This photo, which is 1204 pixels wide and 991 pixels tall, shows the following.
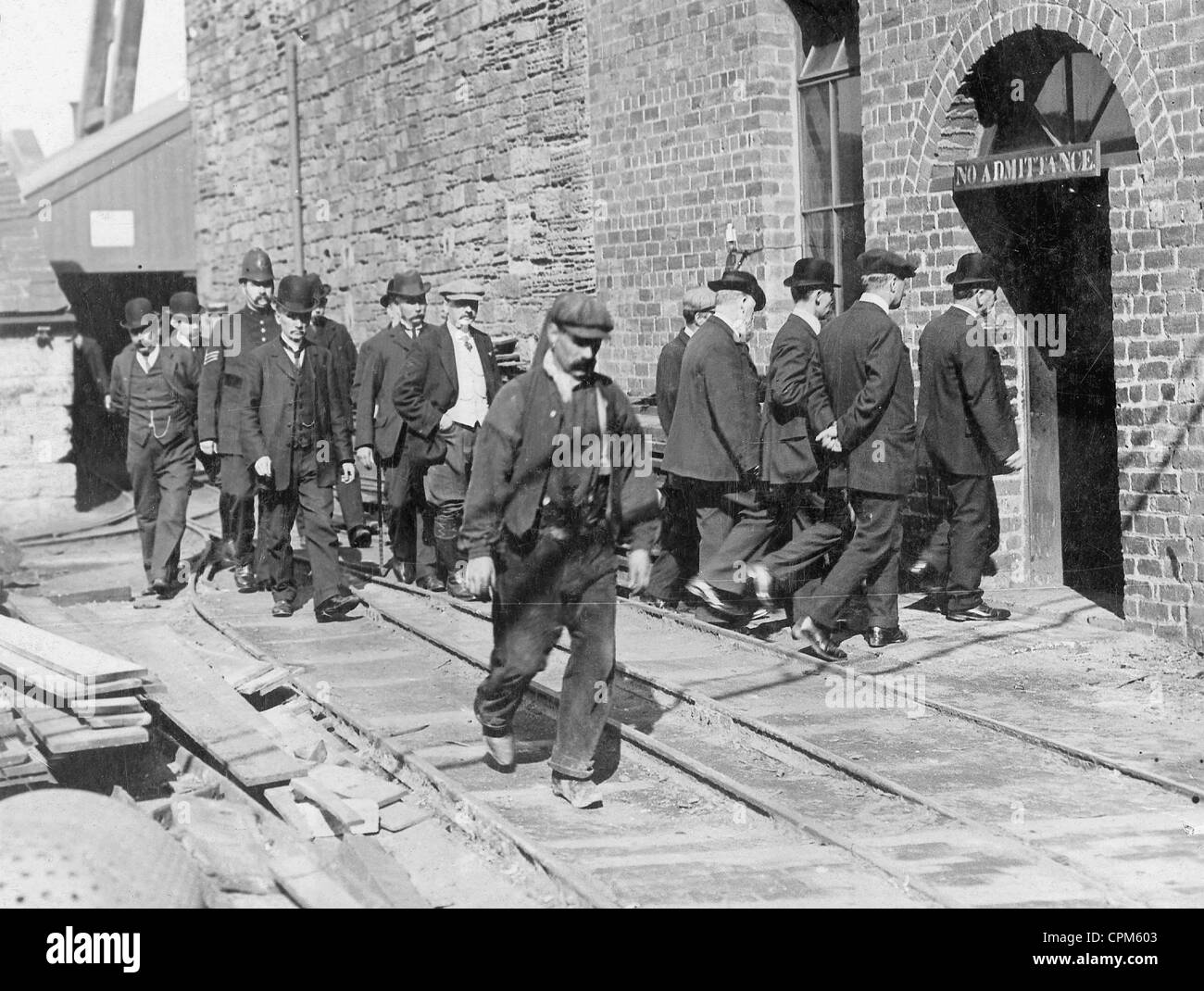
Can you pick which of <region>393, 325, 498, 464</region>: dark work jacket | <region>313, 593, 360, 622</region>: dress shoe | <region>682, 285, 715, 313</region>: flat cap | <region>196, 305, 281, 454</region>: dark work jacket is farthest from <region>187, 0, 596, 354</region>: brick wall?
<region>313, 593, 360, 622</region>: dress shoe

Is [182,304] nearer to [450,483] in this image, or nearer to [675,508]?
[450,483]

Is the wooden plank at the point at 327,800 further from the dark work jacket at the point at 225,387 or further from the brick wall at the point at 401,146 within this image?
the brick wall at the point at 401,146

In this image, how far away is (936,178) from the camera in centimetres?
1040

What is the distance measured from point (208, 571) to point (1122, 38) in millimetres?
7531

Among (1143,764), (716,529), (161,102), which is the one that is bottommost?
(1143,764)

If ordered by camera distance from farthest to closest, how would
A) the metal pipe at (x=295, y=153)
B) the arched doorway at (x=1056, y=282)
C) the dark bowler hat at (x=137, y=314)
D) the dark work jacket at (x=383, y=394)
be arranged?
the metal pipe at (x=295, y=153), the dark bowler hat at (x=137, y=314), the dark work jacket at (x=383, y=394), the arched doorway at (x=1056, y=282)

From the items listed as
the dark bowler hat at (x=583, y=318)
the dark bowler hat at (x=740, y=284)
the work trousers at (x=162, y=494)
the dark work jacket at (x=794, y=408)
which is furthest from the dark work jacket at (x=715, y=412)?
the work trousers at (x=162, y=494)

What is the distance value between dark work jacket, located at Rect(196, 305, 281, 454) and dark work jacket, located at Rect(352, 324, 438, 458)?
2.46 ft

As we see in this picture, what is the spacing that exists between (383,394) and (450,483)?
86 centimetres

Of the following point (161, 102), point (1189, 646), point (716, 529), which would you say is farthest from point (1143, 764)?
point (161, 102)

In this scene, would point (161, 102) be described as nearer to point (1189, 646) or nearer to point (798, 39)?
point (798, 39)

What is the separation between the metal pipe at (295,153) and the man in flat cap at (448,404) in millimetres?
10027

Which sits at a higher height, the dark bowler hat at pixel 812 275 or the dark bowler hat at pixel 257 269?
the dark bowler hat at pixel 257 269

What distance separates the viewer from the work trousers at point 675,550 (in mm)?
10508
